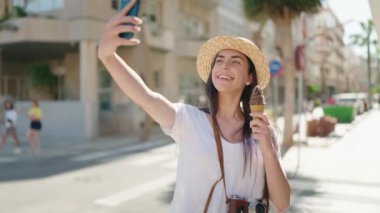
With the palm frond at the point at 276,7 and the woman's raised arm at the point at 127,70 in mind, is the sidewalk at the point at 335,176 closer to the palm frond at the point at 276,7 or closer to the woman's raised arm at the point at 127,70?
the palm frond at the point at 276,7

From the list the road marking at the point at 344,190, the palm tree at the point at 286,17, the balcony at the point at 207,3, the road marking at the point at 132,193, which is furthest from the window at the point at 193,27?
the road marking at the point at 344,190

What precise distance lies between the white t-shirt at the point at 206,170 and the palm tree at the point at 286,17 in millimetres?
11628

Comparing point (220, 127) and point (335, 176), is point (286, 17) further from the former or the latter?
point (220, 127)

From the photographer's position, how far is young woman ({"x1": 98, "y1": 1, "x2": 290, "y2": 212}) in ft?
6.03

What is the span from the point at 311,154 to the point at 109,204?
754 cm

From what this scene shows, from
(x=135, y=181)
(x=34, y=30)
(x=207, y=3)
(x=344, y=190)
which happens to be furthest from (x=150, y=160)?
(x=207, y=3)

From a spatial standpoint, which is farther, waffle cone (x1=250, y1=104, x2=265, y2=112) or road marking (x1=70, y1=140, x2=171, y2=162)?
road marking (x1=70, y1=140, x2=171, y2=162)

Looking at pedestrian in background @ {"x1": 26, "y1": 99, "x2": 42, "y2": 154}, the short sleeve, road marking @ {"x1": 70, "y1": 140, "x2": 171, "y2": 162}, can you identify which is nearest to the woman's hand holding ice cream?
the short sleeve

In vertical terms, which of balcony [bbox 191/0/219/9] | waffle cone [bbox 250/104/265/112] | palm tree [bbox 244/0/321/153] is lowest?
waffle cone [bbox 250/104/265/112]

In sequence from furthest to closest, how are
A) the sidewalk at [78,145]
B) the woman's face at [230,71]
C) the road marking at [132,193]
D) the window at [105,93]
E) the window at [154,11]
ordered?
the window at [154,11] → the window at [105,93] → the sidewalk at [78,145] → the road marking at [132,193] → the woman's face at [230,71]

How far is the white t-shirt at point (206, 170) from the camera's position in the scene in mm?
1918

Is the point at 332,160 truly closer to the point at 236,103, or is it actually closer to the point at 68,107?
the point at 236,103

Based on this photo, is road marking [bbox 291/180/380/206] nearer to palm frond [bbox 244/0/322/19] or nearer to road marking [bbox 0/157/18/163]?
palm frond [bbox 244/0/322/19]

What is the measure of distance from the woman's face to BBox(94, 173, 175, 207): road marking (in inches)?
203
